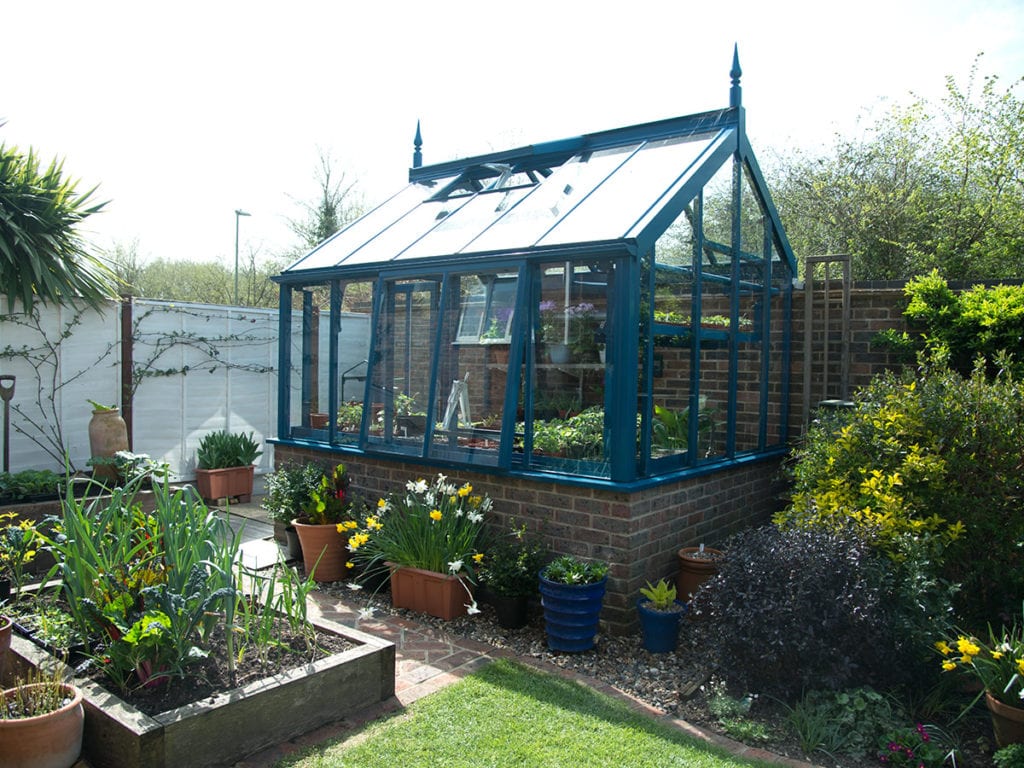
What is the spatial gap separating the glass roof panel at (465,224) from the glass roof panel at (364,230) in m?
0.57

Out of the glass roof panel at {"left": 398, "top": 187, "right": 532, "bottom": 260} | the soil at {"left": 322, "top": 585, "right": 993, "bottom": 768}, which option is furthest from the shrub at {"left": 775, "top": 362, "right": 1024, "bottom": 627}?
the glass roof panel at {"left": 398, "top": 187, "right": 532, "bottom": 260}

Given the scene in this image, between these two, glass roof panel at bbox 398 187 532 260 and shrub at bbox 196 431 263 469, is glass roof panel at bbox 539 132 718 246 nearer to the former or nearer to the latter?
glass roof panel at bbox 398 187 532 260

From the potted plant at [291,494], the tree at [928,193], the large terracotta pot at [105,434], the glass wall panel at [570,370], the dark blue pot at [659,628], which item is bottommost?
the dark blue pot at [659,628]

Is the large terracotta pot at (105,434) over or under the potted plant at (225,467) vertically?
over

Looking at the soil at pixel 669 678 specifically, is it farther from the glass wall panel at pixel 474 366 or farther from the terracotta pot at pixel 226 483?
the terracotta pot at pixel 226 483

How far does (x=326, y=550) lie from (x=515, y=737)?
2.81m

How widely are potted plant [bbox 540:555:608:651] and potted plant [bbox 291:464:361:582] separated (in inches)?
75.3

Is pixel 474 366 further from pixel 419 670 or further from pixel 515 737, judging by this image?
pixel 515 737

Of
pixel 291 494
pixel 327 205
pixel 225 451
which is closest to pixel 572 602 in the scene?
pixel 291 494

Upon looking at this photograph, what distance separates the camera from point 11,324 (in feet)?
24.1

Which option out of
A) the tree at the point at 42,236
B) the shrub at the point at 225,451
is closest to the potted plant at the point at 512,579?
the shrub at the point at 225,451

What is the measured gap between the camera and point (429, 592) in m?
5.11

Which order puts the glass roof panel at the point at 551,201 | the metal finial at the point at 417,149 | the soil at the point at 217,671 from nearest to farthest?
Result: 1. the soil at the point at 217,671
2. the glass roof panel at the point at 551,201
3. the metal finial at the point at 417,149

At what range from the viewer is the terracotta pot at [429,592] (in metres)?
5.03
